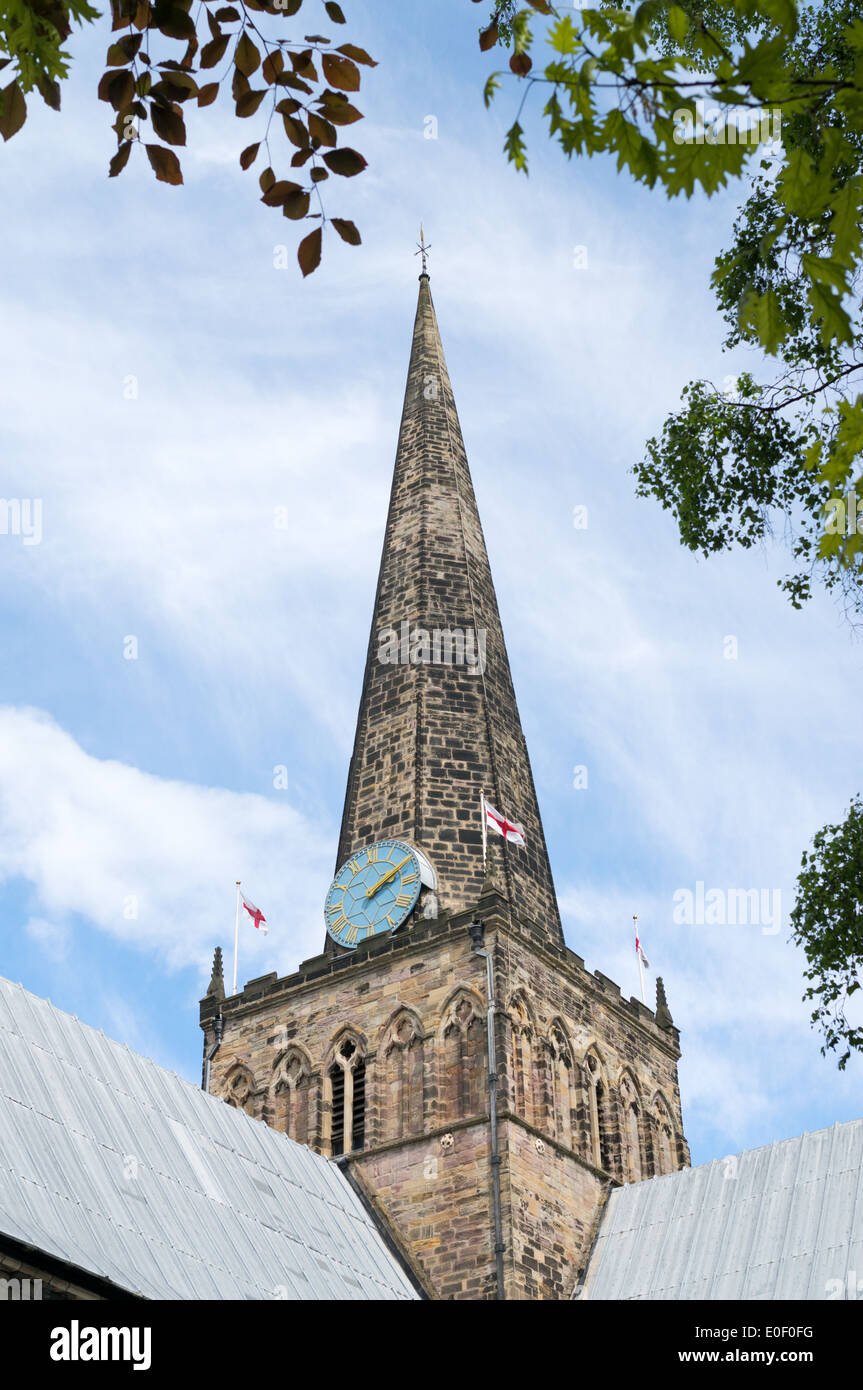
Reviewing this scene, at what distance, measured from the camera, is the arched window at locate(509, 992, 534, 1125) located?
33.3 m

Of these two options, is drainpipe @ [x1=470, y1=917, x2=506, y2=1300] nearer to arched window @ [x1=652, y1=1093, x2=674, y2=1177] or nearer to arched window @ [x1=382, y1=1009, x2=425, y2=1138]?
arched window @ [x1=382, y1=1009, x2=425, y2=1138]

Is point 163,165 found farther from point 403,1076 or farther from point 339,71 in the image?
point 403,1076

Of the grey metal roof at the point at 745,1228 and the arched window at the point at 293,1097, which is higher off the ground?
the arched window at the point at 293,1097

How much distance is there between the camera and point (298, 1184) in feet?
104

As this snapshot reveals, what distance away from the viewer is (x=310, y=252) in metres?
7.67

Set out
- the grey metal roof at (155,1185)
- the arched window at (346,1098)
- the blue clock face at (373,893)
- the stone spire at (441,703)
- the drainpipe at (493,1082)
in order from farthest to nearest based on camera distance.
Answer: the stone spire at (441,703), the blue clock face at (373,893), the arched window at (346,1098), the drainpipe at (493,1082), the grey metal roof at (155,1185)

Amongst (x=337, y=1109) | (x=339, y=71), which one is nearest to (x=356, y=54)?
(x=339, y=71)

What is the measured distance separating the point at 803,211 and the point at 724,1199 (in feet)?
97.9

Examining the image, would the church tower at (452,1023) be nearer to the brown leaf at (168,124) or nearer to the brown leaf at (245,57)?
the brown leaf at (168,124)

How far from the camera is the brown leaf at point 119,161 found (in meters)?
7.79

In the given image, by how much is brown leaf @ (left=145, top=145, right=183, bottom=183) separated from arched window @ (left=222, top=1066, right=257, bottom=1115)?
3070cm

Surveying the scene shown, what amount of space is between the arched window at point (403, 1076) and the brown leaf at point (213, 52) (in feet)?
92.8
